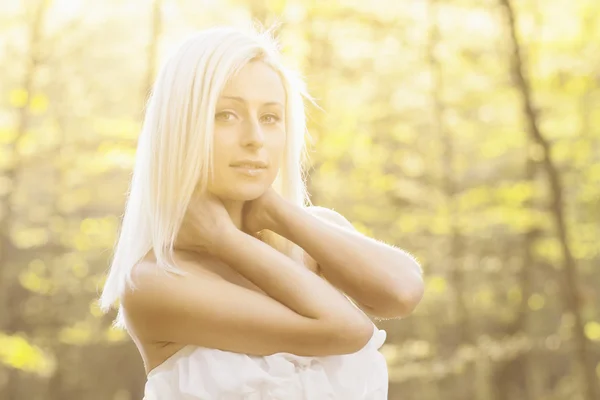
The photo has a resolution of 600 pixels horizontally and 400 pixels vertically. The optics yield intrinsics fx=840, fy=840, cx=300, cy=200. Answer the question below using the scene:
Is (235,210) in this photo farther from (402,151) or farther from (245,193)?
(402,151)

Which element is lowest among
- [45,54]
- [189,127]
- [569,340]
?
[569,340]

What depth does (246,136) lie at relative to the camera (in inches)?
49.2

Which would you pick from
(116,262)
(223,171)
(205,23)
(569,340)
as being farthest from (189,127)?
Answer: (569,340)

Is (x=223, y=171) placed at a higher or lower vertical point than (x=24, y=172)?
higher

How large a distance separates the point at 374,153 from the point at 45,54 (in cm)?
324

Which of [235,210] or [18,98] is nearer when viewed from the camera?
[235,210]

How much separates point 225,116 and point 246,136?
45mm

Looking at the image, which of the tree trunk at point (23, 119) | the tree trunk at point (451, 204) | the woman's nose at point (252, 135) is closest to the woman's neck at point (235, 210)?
the woman's nose at point (252, 135)

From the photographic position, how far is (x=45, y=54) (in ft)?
25.1

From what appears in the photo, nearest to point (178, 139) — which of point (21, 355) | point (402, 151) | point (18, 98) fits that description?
point (21, 355)

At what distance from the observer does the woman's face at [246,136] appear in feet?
4.09

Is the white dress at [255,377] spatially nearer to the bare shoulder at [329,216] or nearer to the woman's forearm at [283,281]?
the woman's forearm at [283,281]

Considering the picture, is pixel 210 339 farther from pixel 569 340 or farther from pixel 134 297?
pixel 569 340

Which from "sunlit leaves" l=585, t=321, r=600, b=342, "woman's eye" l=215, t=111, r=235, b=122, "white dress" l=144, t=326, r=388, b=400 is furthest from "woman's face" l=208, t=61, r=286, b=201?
"sunlit leaves" l=585, t=321, r=600, b=342
